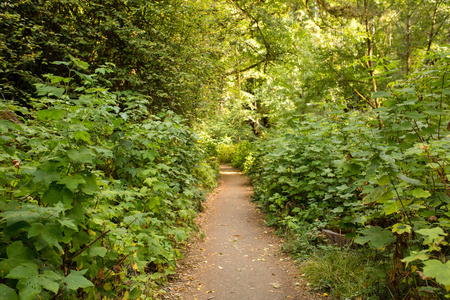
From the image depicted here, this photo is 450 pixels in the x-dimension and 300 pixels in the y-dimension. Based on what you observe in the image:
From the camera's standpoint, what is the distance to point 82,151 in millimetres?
2113

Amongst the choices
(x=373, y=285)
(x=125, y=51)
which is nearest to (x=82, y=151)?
(x=373, y=285)

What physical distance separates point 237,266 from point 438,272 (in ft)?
12.6

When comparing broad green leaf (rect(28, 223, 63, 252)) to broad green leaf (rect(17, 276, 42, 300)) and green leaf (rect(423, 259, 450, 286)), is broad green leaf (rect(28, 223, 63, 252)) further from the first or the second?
green leaf (rect(423, 259, 450, 286))

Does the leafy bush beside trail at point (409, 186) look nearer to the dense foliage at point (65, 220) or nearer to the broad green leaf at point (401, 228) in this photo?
the broad green leaf at point (401, 228)

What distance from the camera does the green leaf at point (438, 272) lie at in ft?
5.42

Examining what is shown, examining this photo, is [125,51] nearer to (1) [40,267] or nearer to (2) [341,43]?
(1) [40,267]

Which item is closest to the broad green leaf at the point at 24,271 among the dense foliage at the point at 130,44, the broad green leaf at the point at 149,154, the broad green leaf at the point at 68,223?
the broad green leaf at the point at 68,223

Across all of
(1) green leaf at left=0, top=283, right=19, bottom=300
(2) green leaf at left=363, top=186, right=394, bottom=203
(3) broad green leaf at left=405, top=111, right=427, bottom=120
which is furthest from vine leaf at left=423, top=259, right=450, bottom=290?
(1) green leaf at left=0, top=283, right=19, bottom=300

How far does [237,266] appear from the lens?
5.06 metres

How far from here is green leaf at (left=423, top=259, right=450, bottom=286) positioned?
1.65 meters

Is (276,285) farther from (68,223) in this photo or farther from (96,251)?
(68,223)

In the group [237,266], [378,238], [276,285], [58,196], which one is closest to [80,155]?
[58,196]

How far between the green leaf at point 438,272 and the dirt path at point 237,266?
2.46m

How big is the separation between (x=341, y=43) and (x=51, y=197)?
1266 centimetres
